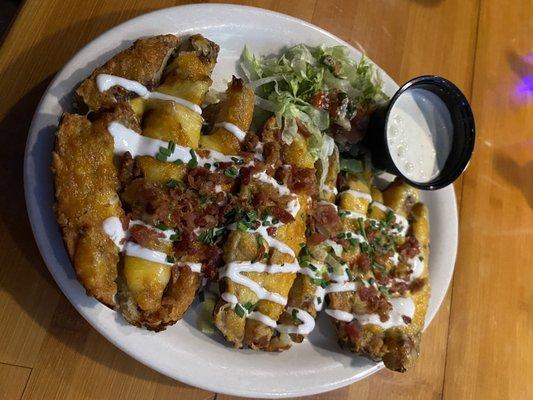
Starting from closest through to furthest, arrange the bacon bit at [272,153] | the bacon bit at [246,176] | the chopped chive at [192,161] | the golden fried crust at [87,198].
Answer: the golden fried crust at [87,198], the chopped chive at [192,161], the bacon bit at [246,176], the bacon bit at [272,153]

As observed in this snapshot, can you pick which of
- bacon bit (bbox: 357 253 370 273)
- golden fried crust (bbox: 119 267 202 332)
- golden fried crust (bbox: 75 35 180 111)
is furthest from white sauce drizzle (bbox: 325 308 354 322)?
golden fried crust (bbox: 75 35 180 111)

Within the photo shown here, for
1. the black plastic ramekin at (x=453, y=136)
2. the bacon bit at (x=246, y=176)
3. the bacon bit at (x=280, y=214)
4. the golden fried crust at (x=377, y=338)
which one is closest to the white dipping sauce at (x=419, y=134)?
the black plastic ramekin at (x=453, y=136)

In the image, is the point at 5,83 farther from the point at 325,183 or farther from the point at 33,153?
the point at 325,183

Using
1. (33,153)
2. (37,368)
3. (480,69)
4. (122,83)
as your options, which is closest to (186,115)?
(122,83)

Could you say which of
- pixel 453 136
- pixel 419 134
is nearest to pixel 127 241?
pixel 419 134

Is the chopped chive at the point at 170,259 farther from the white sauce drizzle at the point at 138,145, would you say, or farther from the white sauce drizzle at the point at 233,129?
the white sauce drizzle at the point at 233,129

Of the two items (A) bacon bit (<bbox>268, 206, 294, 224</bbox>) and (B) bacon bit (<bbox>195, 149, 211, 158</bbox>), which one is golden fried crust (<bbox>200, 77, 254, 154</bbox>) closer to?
(B) bacon bit (<bbox>195, 149, 211, 158</bbox>)

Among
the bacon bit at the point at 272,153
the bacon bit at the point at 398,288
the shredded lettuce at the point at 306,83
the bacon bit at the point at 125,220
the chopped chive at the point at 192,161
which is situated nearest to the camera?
the bacon bit at the point at 125,220
